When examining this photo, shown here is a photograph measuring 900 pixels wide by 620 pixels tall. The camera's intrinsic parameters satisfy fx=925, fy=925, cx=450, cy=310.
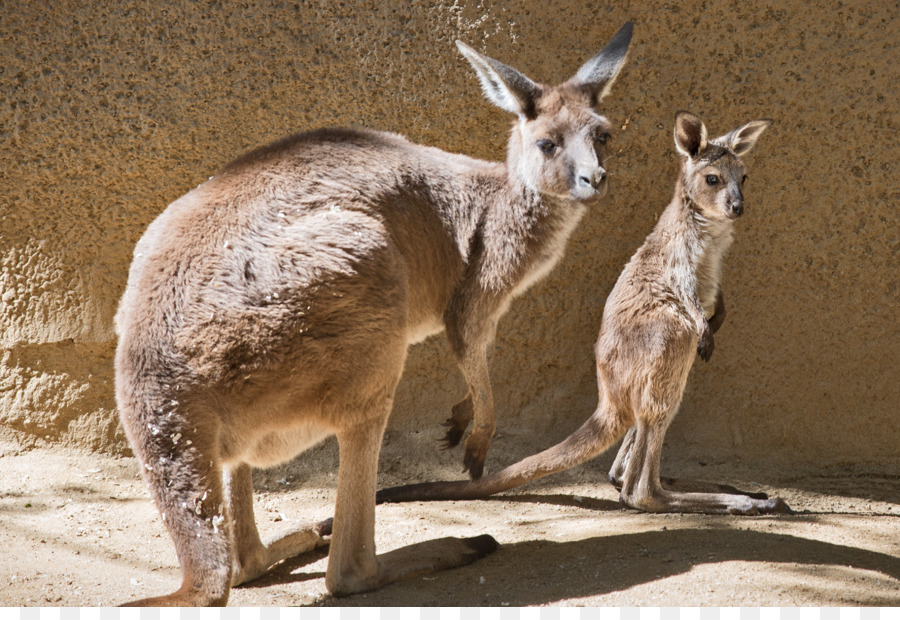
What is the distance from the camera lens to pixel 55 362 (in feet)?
15.5

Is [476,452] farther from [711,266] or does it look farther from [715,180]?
[715,180]

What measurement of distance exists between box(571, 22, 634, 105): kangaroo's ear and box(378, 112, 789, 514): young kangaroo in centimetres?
36

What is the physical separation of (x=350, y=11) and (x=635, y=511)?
2793 mm

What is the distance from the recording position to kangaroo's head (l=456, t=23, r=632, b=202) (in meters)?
3.74

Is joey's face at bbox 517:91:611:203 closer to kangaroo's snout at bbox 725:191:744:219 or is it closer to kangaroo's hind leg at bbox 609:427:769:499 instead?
kangaroo's snout at bbox 725:191:744:219

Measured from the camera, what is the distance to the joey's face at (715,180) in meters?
4.09

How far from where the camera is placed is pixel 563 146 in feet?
12.6

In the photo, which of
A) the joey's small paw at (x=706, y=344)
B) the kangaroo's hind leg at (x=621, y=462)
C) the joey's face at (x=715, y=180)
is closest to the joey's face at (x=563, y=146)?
the joey's face at (x=715, y=180)

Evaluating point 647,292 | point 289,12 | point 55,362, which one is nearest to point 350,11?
point 289,12

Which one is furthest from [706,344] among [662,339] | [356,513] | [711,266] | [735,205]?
[356,513]

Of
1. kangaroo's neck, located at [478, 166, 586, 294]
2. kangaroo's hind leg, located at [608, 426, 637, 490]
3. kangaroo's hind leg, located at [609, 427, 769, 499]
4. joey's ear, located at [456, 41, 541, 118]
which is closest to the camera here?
joey's ear, located at [456, 41, 541, 118]

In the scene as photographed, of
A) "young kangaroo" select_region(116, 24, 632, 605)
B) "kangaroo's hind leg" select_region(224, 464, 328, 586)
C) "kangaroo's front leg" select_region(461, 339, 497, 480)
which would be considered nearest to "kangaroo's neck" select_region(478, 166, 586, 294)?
"young kangaroo" select_region(116, 24, 632, 605)

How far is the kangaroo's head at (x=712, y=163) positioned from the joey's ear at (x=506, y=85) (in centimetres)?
68

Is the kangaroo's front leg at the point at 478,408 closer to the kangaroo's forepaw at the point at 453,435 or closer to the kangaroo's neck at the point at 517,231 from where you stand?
the kangaroo's forepaw at the point at 453,435
